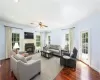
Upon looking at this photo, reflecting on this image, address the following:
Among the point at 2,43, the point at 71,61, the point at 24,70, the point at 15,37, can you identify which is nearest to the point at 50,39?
the point at 15,37

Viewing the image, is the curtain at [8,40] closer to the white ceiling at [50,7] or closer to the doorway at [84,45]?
the white ceiling at [50,7]

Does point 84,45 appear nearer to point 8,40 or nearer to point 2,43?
point 8,40

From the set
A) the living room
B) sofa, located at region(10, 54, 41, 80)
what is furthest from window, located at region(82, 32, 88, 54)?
sofa, located at region(10, 54, 41, 80)

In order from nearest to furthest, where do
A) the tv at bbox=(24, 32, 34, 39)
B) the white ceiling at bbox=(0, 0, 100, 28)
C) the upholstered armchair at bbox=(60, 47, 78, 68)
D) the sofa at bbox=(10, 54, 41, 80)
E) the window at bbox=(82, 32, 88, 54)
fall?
1. the sofa at bbox=(10, 54, 41, 80)
2. the white ceiling at bbox=(0, 0, 100, 28)
3. the upholstered armchair at bbox=(60, 47, 78, 68)
4. the window at bbox=(82, 32, 88, 54)
5. the tv at bbox=(24, 32, 34, 39)

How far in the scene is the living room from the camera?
275cm

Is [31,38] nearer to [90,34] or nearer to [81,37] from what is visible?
[81,37]

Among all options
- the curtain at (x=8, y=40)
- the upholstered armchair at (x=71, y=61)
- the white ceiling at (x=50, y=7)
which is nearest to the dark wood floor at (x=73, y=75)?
the upholstered armchair at (x=71, y=61)

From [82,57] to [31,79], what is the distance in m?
3.65

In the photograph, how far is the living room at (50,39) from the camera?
9.04 feet

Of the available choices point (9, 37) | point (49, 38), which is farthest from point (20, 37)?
point (49, 38)

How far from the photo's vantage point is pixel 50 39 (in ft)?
29.9

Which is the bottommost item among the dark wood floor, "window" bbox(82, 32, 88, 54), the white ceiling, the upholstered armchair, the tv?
the dark wood floor

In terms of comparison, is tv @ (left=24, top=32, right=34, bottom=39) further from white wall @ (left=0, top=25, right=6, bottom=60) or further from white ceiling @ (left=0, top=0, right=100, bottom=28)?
white ceiling @ (left=0, top=0, right=100, bottom=28)

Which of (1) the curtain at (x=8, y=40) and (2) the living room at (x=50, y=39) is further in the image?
(1) the curtain at (x=8, y=40)
